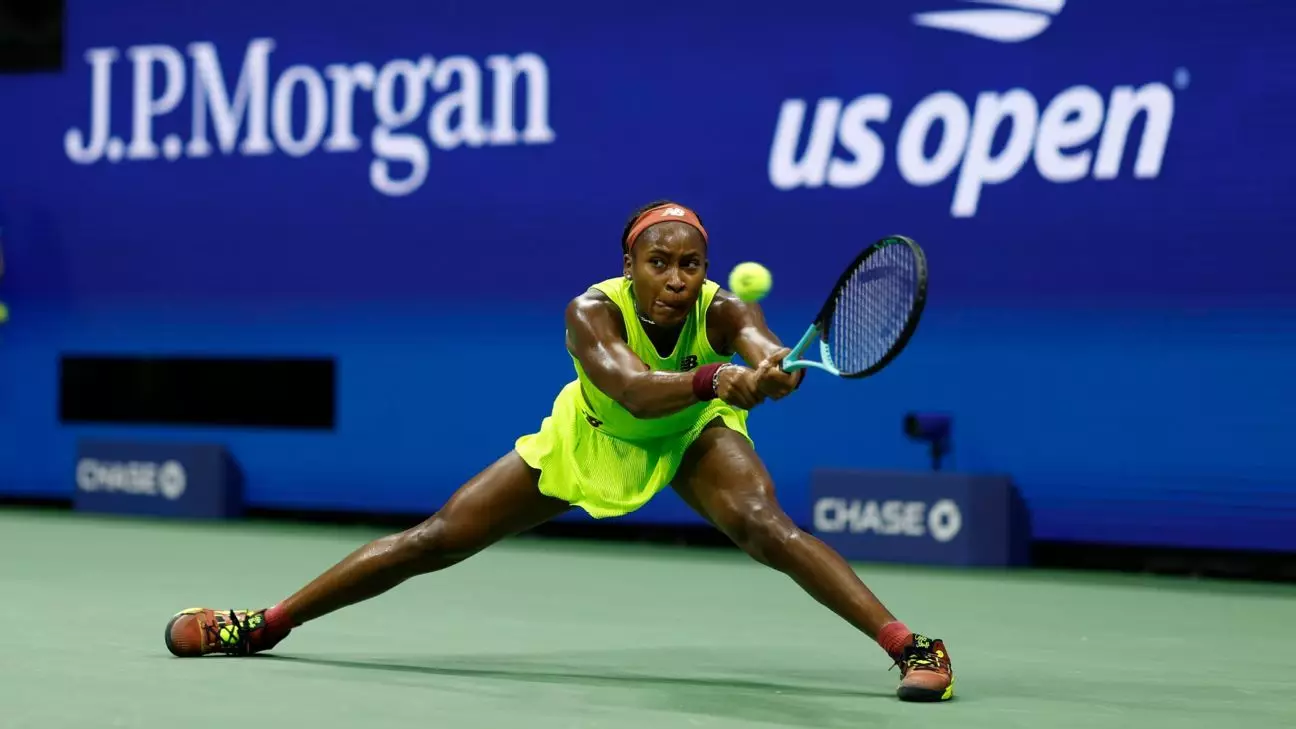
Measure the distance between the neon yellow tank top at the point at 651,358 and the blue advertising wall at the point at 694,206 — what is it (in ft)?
13.1

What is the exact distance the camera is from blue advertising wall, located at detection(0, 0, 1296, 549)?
8.91 metres

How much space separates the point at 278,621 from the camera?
5855 mm

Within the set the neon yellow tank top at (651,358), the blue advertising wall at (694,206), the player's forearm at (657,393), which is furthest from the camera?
the blue advertising wall at (694,206)

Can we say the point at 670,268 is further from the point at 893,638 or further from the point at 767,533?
the point at 893,638

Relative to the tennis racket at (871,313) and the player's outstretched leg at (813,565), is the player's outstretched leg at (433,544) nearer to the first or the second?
the player's outstretched leg at (813,565)

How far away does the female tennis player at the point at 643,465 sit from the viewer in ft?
16.9

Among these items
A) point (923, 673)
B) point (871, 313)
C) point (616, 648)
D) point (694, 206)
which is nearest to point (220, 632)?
point (616, 648)

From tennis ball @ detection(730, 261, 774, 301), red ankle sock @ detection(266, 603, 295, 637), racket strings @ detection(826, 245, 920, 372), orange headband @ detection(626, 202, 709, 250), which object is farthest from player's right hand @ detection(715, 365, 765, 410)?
tennis ball @ detection(730, 261, 774, 301)

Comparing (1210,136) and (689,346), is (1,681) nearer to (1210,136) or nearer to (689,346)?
(689,346)

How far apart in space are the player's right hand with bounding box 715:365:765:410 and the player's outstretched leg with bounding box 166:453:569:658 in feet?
3.22

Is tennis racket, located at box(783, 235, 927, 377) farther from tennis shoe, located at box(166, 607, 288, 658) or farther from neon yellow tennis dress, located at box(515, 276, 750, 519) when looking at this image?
tennis shoe, located at box(166, 607, 288, 658)

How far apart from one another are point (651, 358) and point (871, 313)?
0.86m

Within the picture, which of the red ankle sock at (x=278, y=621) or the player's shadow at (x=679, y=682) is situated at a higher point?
the red ankle sock at (x=278, y=621)

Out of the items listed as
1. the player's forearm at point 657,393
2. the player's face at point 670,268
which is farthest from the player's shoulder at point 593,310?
the player's forearm at point 657,393
